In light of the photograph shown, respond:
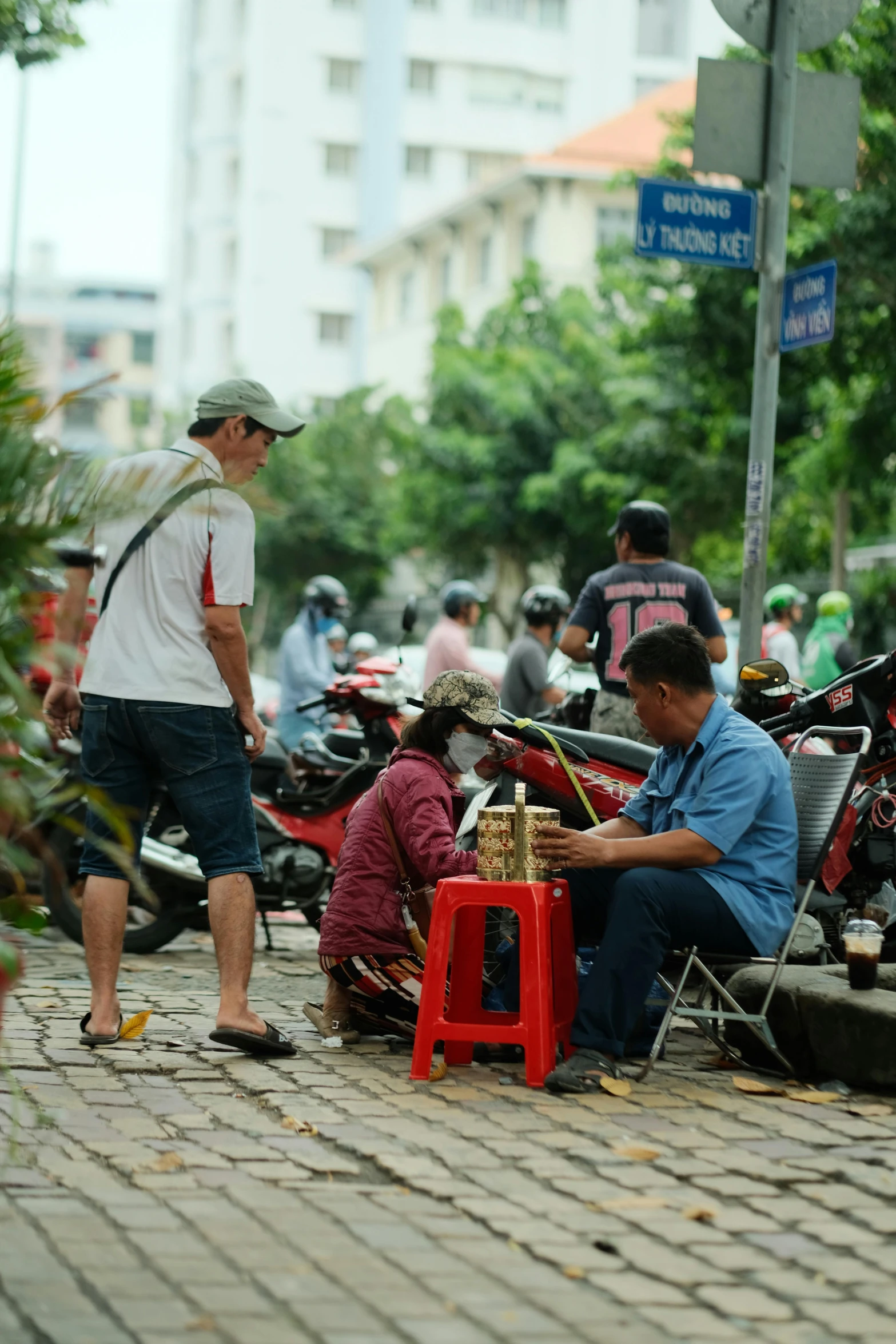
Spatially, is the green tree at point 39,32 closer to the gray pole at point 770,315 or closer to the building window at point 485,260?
the gray pole at point 770,315

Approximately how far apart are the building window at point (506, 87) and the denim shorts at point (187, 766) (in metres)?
64.4

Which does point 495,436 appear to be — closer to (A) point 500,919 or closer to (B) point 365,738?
(B) point 365,738

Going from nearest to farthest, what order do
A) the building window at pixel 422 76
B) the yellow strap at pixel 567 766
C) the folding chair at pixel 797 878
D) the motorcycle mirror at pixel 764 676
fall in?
the folding chair at pixel 797 878 → the yellow strap at pixel 567 766 → the motorcycle mirror at pixel 764 676 → the building window at pixel 422 76

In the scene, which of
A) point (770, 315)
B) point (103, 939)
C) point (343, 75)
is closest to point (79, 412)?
point (103, 939)

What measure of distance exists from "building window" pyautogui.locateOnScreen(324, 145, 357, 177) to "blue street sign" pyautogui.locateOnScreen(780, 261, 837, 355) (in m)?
64.0

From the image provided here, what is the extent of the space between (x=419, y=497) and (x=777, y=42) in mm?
28992

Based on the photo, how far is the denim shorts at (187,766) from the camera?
6.00 metres

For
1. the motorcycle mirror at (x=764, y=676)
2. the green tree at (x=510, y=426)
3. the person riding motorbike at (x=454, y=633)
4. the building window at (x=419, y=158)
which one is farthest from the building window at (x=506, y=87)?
the motorcycle mirror at (x=764, y=676)

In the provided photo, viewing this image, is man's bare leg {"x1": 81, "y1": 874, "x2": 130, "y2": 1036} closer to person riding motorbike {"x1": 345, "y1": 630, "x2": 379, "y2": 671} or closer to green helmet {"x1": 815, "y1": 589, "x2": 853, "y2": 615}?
green helmet {"x1": 815, "y1": 589, "x2": 853, "y2": 615}

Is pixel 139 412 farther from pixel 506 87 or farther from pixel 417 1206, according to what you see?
pixel 506 87

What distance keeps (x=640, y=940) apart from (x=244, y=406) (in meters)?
2.20

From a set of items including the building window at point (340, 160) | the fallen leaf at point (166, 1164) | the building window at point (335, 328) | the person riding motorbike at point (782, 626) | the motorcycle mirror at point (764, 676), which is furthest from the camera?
the building window at point (340, 160)

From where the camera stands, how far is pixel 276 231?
228 feet

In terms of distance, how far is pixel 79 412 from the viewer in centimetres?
361
